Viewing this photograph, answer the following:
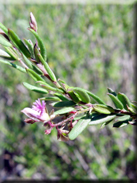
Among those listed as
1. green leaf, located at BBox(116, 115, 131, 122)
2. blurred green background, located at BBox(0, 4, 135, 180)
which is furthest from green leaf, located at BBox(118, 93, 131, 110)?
blurred green background, located at BBox(0, 4, 135, 180)

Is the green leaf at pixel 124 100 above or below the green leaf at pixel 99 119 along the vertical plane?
above

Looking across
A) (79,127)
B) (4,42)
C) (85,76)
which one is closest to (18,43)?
(4,42)

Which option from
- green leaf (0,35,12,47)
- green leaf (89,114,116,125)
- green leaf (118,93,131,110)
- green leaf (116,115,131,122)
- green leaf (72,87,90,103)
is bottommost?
green leaf (116,115,131,122)

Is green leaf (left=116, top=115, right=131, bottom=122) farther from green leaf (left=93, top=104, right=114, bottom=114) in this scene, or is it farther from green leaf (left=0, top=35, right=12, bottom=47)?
green leaf (left=0, top=35, right=12, bottom=47)

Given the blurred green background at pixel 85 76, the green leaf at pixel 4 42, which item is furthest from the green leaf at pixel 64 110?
the blurred green background at pixel 85 76

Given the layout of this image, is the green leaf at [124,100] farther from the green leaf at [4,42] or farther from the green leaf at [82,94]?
the green leaf at [4,42]

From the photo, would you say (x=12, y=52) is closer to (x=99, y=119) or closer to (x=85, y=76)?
(x=99, y=119)

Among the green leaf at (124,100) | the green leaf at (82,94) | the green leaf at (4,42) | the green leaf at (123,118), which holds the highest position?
the green leaf at (4,42)
